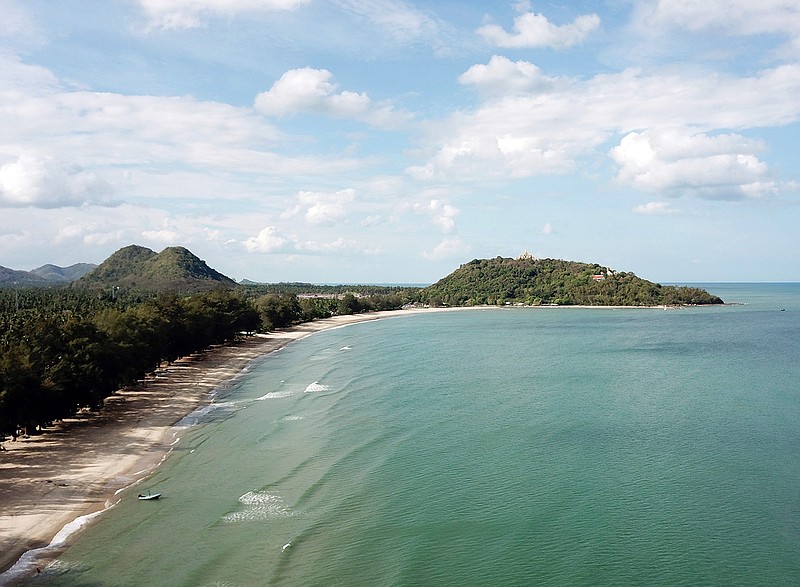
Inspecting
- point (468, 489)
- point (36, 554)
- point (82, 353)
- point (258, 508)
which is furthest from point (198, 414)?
point (468, 489)

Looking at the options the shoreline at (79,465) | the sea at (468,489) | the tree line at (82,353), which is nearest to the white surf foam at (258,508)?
the sea at (468,489)

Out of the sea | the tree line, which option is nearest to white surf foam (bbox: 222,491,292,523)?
the sea

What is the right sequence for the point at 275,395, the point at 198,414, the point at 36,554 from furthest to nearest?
the point at 275,395
the point at 198,414
the point at 36,554

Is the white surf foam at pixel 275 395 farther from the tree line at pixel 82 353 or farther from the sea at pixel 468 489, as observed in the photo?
the tree line at pixel 82 353

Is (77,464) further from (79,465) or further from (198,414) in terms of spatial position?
(198,414)

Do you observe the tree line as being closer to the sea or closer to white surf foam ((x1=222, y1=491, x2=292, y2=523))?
the sea

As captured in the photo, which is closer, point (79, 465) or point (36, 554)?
point (36, 554)

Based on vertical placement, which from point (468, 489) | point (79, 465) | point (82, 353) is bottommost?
point (468, 489)
